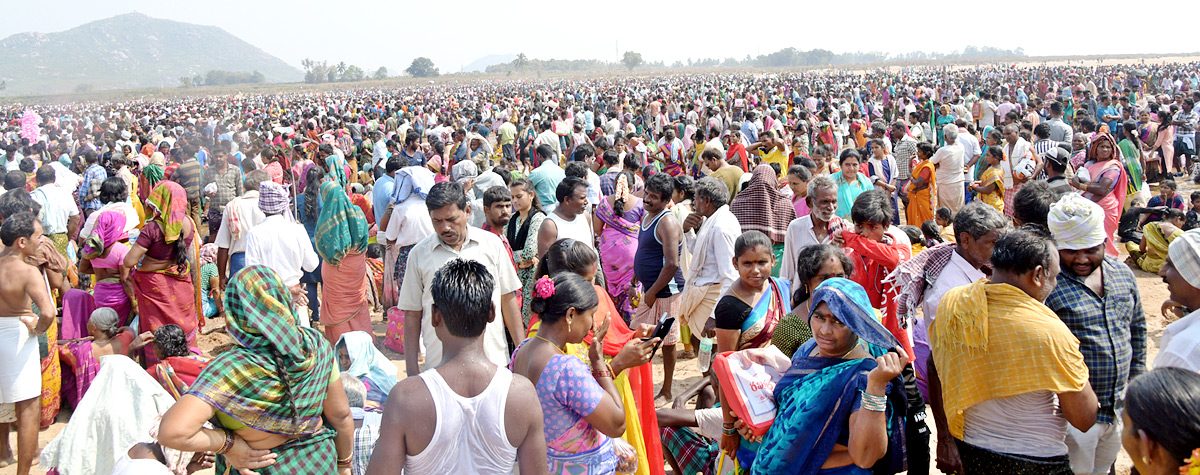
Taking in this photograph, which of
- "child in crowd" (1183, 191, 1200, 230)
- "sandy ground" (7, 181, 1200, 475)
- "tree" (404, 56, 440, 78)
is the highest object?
"tree" (404, 56, 440, 78)

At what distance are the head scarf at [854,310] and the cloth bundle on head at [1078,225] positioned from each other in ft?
2.92

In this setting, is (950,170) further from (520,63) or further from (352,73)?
(352,73)

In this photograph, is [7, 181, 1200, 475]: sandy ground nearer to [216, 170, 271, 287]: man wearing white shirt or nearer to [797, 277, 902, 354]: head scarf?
[216, 170, 271, 287]: man wearing white shirt

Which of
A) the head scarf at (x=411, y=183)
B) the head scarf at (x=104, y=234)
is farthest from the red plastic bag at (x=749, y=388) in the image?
the head scarf at (x=104, y=234)

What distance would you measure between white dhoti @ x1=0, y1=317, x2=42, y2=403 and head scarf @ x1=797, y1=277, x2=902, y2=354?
3.88m

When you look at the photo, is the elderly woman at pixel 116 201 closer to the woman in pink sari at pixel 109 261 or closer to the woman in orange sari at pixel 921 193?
the woman in pink sari at pixel 109 261

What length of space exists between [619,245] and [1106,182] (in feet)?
12.6

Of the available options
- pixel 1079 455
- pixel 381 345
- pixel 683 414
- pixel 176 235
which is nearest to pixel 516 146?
pixel 381 345

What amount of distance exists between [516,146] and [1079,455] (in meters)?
12.9

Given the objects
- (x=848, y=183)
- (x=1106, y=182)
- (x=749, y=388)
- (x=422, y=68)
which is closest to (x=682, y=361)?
(x=848, y=183)

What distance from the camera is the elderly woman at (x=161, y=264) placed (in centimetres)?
520

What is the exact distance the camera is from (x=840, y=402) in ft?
7.70

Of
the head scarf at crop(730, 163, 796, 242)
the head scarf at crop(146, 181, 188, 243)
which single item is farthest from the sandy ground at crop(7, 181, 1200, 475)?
the head scarf at crop(730, 163, 796, 242)

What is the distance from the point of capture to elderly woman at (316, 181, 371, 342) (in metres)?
5.25
